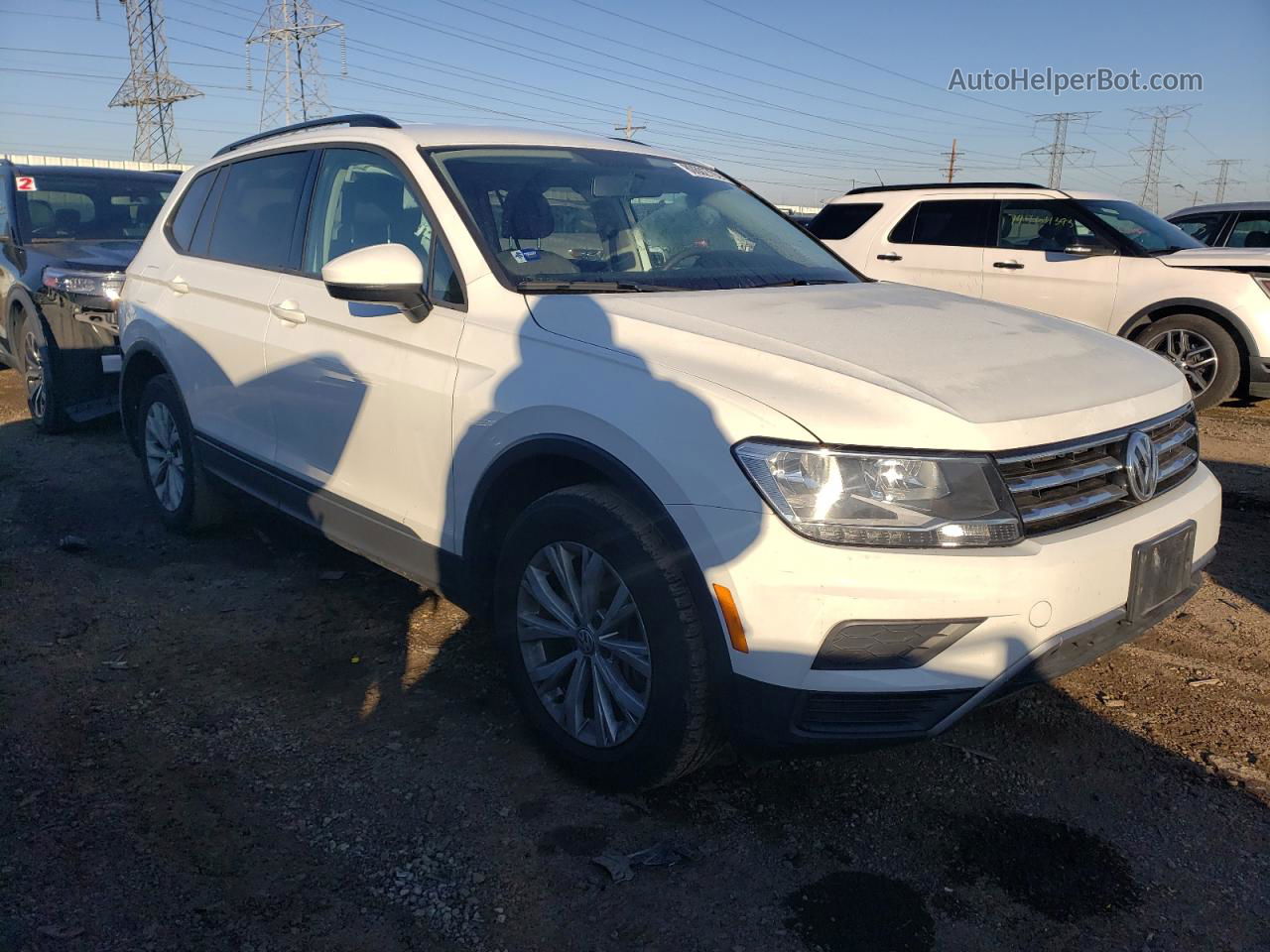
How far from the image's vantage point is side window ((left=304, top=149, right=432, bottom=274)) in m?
3.47

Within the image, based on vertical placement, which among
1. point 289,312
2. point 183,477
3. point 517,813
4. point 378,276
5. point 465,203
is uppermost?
point 465,203

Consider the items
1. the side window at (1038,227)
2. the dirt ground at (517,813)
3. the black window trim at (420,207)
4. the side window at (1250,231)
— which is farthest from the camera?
the side window at (1250,231)

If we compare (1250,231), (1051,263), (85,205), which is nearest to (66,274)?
(85,205)

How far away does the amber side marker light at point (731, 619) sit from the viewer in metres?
2.34

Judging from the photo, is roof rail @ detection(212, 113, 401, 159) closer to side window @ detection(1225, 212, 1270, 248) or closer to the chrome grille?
the chrome grille

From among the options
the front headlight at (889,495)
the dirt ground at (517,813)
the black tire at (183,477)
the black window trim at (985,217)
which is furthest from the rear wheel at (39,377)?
the black window trim at (985,217)

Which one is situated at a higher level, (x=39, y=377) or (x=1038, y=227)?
(x=1038, y=227)

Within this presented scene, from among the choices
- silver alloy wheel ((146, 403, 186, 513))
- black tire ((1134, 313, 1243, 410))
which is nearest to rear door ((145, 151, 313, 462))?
silver alloy wheel ((146, 403, 186, 513))

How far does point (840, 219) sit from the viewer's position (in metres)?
10.0

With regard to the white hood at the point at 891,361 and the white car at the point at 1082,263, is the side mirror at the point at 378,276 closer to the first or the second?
the white hood at the point at 891,361

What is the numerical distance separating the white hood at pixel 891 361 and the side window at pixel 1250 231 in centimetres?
866

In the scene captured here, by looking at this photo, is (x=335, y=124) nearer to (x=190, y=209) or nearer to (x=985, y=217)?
(x=190, y=209)

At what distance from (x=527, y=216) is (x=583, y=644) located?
4.82 feet

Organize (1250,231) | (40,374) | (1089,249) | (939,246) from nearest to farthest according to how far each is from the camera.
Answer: (40,374) → (1089,249) → (939,246) → (1250,231)
